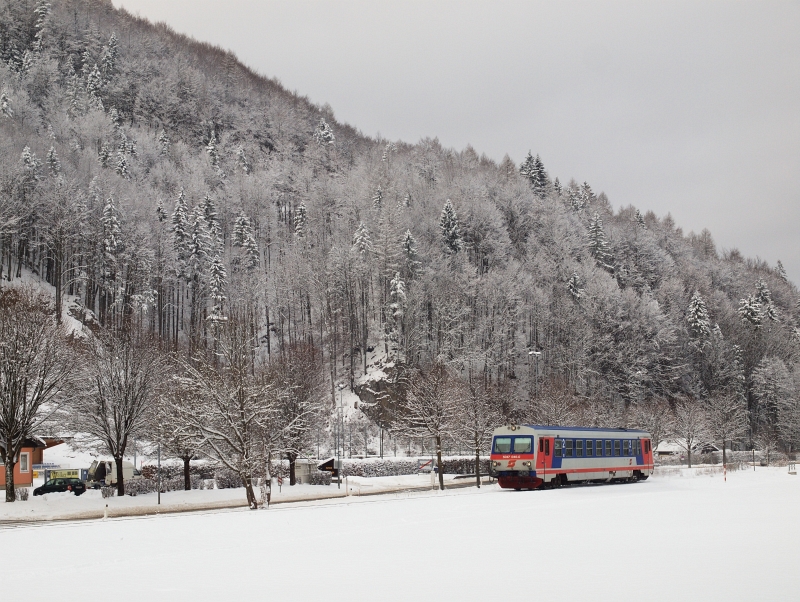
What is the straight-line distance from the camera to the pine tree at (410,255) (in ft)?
292

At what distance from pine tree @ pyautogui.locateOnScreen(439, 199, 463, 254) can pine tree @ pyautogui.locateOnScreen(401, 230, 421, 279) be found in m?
8.04

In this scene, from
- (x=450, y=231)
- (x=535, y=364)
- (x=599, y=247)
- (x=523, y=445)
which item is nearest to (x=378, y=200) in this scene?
(x=450, y=231)

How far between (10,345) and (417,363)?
50876mm

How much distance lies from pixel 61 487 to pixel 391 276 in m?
51.1

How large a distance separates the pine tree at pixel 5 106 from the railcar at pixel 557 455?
327ft

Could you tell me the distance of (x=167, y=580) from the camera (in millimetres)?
12922

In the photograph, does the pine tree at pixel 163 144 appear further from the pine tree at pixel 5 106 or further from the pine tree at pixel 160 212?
the pine tree at pixel 160 212

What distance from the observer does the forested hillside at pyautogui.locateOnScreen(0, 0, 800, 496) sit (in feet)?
257

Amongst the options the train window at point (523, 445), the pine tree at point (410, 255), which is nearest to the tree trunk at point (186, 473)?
the train window at point (523, 445)

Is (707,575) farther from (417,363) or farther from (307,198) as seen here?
(307,198)

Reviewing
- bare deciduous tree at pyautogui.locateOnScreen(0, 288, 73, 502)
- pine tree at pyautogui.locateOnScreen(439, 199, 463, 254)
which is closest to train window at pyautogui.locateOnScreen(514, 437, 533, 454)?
bare deciduous tree at pyautogui.locateOnScreen(0, 288, 73, 502)

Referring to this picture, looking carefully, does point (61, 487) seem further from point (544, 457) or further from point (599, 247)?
point (599, 247)

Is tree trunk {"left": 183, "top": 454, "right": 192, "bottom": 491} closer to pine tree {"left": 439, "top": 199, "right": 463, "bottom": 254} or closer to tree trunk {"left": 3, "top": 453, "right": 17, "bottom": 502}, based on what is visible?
tree trunk {"left": 3, "top": 453, "right": 17, "bottom": 502}

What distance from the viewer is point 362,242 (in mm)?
90375
